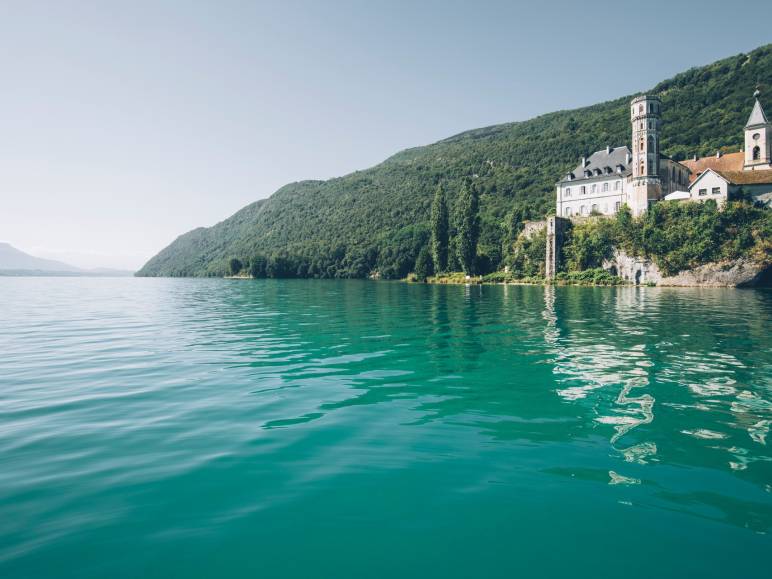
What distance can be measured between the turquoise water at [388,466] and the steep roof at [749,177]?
72824mm

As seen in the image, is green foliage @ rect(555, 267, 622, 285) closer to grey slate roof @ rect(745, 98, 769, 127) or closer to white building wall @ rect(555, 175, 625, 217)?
white building wall @ rect(555, 175, 625, 217)

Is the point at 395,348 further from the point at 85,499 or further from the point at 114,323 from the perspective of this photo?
the point at 114,323

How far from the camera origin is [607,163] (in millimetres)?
89750

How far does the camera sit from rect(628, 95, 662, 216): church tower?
80.2m

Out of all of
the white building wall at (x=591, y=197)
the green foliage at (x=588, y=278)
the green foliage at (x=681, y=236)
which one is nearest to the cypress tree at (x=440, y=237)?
the white building wall at (x=591, y=197)

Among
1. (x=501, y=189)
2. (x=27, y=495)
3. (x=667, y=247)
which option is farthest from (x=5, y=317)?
(x=501, y=189)

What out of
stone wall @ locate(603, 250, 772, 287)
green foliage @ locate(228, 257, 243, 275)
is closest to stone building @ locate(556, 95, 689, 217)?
stone wall @ locate(603, 250, 772, 287)

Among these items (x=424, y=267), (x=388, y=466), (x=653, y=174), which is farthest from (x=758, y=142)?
(x=388, y=466)

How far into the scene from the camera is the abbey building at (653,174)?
7444cm

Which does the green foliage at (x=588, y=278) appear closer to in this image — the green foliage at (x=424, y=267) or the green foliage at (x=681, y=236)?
Answer: the green foliage at (x=681, y=236)

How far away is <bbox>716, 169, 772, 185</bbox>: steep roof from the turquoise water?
2867 inches

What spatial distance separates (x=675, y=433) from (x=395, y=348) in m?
11.2

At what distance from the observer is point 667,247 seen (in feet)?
253

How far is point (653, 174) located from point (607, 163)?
11.0 meters
